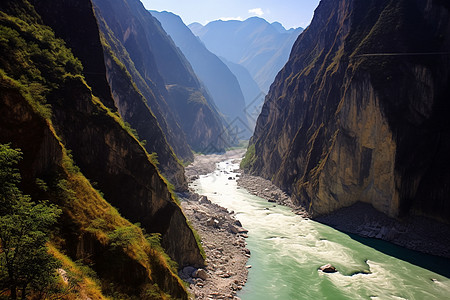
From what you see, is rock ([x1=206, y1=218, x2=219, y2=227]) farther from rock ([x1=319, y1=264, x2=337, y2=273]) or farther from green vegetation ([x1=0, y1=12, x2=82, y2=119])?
green vegetation ([x1=0, y1=12, x2=82, y2=119])

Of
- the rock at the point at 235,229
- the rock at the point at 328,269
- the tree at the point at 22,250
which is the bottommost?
the rock at the point at 235,229

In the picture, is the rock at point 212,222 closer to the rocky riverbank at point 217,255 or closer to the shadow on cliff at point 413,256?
the rocky riverbank at point 217,255

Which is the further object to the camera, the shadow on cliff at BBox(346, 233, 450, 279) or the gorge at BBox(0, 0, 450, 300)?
the shadow on cliff at BBox(346, 233, 450, 279)

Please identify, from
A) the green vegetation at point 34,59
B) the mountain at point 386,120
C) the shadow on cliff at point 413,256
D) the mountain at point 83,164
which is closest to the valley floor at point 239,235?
the shadow on cliff at point 413,256

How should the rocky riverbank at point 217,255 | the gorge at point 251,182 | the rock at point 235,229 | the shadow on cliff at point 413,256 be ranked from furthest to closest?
the rock at point 235,229 < the shadow on cliff at point 413,256 < the rocky riverbank at point 217,255 < the gorge at point 251,182

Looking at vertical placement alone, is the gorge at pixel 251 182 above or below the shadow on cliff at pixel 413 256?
above

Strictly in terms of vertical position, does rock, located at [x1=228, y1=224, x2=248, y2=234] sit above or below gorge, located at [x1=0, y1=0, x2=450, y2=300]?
below

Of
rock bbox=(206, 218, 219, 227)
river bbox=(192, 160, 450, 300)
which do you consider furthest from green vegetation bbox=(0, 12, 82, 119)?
rock bbox=(206, 218, 219, 227)
